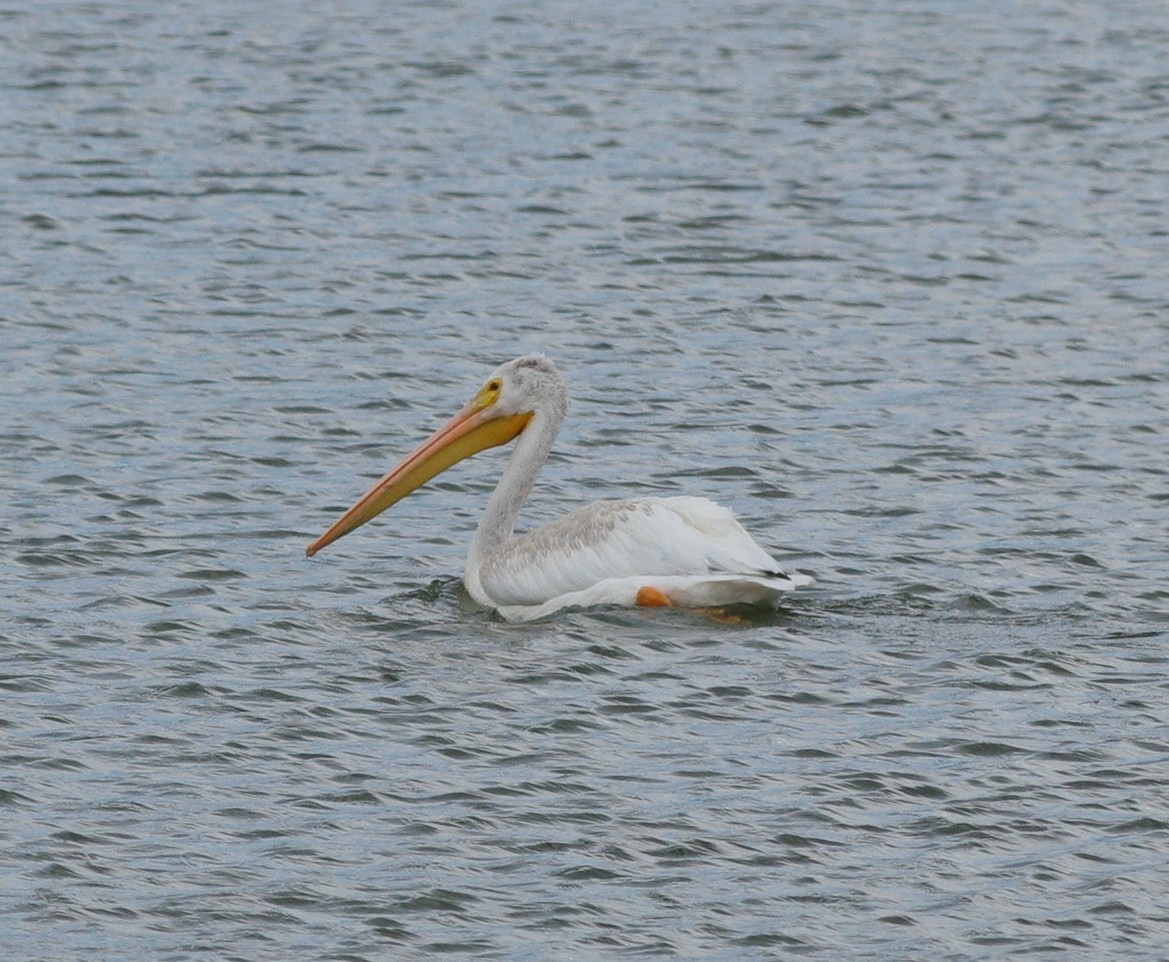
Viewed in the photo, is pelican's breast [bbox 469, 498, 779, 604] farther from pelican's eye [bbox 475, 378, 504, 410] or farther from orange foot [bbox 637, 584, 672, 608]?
pelican's eye [bbox 475, 378, 504, 410]

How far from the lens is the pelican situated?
964cm

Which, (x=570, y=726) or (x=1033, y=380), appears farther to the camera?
(x=1033, y=380)

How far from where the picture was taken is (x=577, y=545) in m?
9.90

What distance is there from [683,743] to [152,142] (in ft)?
39.1

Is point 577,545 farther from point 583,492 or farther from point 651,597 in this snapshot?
point 583,492

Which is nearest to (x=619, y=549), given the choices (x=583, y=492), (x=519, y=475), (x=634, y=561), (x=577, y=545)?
(x=634, y=561)

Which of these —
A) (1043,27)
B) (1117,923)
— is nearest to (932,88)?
(1043,27)

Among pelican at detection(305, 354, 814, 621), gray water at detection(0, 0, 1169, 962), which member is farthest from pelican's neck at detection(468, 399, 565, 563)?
gray water at detection(0, 0, 1169, 962)

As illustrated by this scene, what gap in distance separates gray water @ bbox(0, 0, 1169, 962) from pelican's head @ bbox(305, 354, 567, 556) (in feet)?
1.02

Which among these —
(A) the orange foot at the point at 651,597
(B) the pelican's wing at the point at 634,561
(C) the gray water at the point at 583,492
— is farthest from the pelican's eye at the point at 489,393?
(A) the orange foot at the point at 651,597

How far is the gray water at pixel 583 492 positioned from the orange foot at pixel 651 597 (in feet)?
0.21

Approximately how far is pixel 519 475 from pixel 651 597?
112cm

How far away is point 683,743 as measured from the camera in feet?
26.9

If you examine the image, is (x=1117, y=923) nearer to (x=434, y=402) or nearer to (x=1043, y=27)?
(x=434, y=402)
